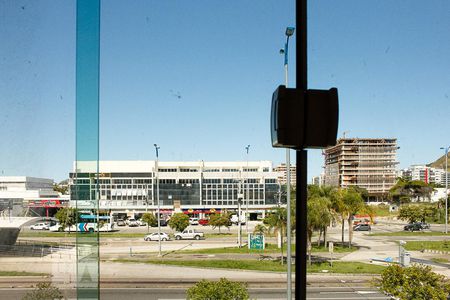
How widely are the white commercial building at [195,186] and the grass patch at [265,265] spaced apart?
7.12 m

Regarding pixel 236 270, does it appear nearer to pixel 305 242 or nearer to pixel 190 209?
pixel 305 242

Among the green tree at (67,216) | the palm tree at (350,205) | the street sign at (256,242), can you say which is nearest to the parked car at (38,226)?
the green tree at (67,216)

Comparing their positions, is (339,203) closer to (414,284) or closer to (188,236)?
(188,236)

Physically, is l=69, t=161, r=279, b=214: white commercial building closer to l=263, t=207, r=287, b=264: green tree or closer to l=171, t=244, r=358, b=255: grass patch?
l=171, t=244, r=358, b=255: grass patch

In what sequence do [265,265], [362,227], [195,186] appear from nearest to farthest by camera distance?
[265,265] < [362,227] < [195,186]

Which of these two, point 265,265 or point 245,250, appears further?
point 245,250

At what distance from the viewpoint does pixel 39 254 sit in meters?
0.93

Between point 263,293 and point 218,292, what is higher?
point 218,292

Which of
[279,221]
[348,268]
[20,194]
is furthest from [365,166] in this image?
[20,194]

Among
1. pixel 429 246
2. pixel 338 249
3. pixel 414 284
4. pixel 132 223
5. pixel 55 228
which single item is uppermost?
pixel 55 228

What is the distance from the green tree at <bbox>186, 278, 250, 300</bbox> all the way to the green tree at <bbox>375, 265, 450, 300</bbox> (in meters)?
1.28

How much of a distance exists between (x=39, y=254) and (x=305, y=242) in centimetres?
67

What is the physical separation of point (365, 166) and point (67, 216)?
3051cm

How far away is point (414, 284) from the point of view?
2928 mm
